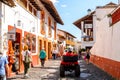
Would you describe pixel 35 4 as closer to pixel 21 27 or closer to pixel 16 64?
pixel 21 27

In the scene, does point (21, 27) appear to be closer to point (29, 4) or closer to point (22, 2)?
point (22, 2)

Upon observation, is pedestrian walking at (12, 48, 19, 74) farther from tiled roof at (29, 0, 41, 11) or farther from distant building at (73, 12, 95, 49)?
distant building at (73, 12, 95, 49)

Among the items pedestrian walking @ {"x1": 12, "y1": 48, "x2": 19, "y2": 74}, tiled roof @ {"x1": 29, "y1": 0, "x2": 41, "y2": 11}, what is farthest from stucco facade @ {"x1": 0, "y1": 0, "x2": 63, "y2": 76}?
pedestrian walking @ {"x1": 12, "y1": 48, "x2": 19, "y2": 74}

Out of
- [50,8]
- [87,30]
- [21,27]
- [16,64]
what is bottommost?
[16,64]

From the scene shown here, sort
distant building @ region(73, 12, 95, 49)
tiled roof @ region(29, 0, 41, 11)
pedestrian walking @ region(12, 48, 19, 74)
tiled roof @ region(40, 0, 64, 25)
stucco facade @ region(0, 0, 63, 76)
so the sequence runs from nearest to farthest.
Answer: stucco facade @ region(0, 0, 63, 76), pedestrian walking @ region(12, 48, 19, 74), tiled roof @ region(29, 0, 41, 11), tiled roof @ region(40, 0, 64, 25), distant building @ region(73, 12, 95, 49)

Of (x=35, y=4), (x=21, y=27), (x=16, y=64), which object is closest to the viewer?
(x=16, y=64)

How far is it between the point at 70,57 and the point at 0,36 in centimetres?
466

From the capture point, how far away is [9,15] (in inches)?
696

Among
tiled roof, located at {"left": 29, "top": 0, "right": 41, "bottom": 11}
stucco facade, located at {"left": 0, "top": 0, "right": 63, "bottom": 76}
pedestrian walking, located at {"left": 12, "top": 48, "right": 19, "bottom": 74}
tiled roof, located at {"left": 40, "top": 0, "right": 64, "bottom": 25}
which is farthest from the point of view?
tiled roof, located at {"left": 40, "top": 0, "right": 64, "bottom": 25}

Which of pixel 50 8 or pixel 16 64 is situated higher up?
pixel 50 8

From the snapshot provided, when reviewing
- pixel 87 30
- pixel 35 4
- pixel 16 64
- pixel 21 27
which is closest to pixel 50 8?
pixel 35 4

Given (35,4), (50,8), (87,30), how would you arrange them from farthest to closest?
(87,30), (50,8), (35,4)


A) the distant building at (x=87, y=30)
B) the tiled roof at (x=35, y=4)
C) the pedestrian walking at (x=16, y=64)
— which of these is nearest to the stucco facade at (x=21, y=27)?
the tiled roof at (x=35, y=4)

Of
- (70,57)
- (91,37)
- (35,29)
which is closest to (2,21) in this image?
(70,57)
